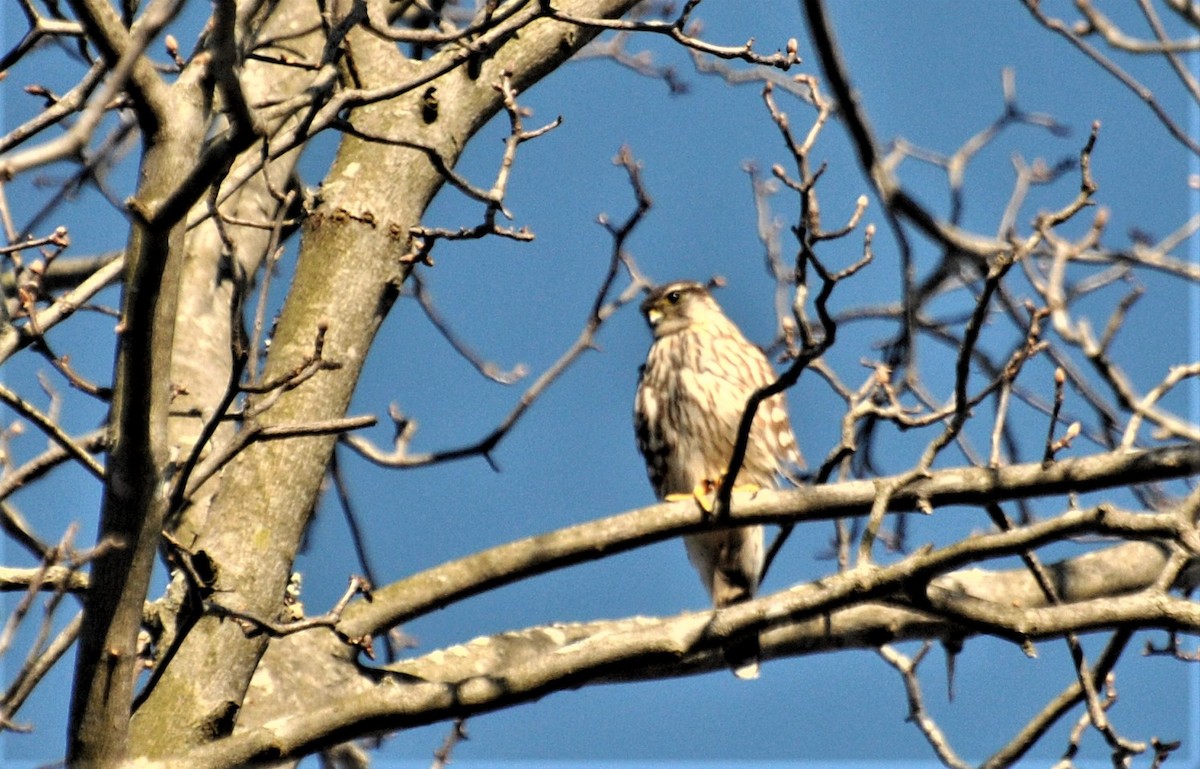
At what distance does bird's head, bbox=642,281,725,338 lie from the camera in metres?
5.87

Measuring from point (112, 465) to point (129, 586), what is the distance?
234 millimetres

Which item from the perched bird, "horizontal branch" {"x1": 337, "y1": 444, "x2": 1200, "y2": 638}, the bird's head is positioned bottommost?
"horizontal branch" {"x1": 337, "y1": 444, "x2": 1200, "y2": 638}

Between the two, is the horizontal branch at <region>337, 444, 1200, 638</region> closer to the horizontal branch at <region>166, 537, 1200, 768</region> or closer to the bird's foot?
the horizontal branch at <region>166, 537, 1200, 768</region>

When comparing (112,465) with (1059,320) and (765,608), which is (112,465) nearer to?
(765,608)

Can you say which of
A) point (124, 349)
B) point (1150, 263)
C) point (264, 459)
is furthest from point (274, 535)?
point (1150, 263)

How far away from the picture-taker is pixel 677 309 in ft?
19.4

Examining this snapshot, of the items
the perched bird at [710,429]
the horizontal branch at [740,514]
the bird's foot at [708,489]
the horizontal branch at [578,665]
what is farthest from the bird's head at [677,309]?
the horizontal branch at [578,665]

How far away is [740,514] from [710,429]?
1.99 m

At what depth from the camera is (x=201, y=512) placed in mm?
4016

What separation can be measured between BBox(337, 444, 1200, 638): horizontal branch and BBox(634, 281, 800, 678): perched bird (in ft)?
5.56

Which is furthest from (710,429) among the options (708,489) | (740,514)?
(740,514)

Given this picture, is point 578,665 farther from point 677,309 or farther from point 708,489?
point 677,309

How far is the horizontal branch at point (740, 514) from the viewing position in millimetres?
3088

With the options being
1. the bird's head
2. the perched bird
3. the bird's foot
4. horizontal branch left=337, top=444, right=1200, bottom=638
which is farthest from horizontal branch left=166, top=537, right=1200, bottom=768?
the bird's head
